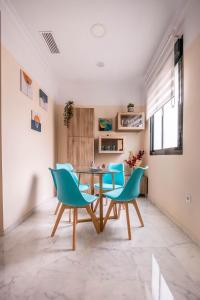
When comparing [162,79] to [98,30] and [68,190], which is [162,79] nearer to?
[98,30]

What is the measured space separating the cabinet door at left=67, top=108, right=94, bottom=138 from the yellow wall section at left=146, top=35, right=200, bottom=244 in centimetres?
192

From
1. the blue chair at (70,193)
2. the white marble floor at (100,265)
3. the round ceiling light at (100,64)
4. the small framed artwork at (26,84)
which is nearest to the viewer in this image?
the white marble floor at (100,265)

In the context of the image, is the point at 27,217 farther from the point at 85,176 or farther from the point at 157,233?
the point at 157,233

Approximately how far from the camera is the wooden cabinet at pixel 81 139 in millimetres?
3887

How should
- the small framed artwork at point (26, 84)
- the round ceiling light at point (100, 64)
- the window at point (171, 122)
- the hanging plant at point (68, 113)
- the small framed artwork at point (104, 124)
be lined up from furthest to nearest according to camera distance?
the small framed artwork at point (104, 124) → the hanging plant at point (68, 113) → the round ceiling light at point (100, 64) → the small framed artwork at point (26, 84) → the window at point (171, 122)

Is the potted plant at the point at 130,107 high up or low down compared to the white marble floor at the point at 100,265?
up

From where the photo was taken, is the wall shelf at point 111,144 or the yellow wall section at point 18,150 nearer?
the yellow wall section at point 18,150

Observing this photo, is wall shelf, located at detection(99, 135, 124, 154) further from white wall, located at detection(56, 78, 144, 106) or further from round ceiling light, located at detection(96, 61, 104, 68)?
round ceiling light, located at detection(96, 61, 104, 68)

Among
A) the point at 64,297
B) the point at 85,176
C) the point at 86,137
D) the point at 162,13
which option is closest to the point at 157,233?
the point at 64,297

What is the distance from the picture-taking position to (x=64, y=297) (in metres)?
1.17

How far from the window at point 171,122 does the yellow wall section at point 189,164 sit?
0.40ft

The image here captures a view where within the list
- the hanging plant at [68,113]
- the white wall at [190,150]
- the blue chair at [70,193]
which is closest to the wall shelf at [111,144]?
the hanging plant at [68,113]

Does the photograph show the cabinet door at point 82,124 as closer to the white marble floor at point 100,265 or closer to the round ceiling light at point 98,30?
the round ceiling light at point 98,30

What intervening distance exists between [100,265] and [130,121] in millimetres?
3098
